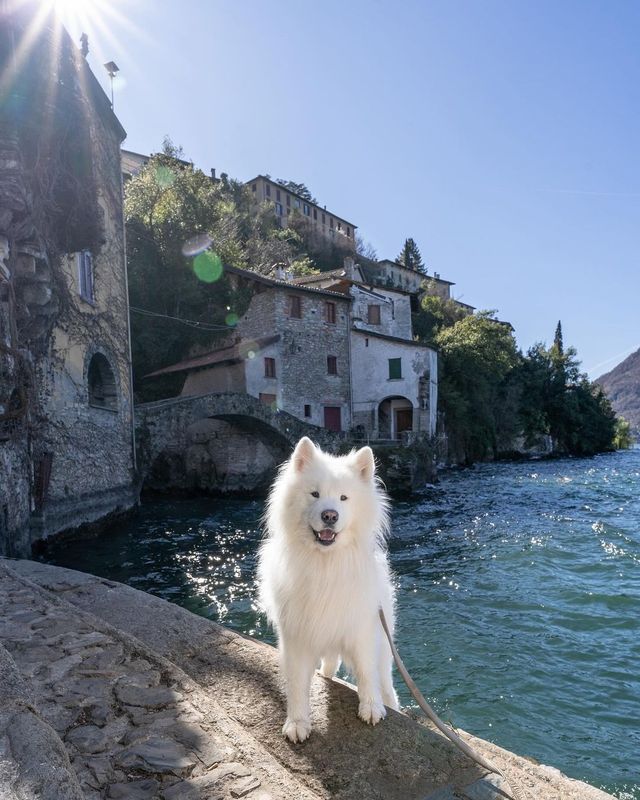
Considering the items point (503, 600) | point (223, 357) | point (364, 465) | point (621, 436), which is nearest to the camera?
point (364, 465)

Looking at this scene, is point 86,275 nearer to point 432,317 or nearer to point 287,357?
point 287,357

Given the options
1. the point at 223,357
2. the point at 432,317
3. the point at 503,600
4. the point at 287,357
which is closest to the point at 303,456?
the point at 503,600

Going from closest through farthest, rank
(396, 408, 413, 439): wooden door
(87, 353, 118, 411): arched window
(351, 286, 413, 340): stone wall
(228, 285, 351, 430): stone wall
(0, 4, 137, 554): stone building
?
(0, 4, 137, 554): stone building, (87, 353, 118, 411): arched window, (228, 285, 351, 430): stone wall, (396, 408, 413, 439): wooden door, (351, 286, 413, 340): stone wall

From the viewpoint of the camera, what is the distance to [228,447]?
25.0 m

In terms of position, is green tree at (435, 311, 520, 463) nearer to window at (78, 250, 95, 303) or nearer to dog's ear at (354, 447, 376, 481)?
window at (78, 250, 95, 303)

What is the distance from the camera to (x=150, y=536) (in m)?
14.8

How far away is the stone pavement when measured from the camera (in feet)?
6.87

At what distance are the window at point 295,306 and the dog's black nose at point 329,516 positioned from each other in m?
28.0

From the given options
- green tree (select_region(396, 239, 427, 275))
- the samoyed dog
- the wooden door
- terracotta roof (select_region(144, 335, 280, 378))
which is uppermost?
green tree (select_region(396, 239, 427, 275))

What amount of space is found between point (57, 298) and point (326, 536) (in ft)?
38.2

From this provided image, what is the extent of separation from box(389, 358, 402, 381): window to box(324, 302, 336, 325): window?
14.9 ft

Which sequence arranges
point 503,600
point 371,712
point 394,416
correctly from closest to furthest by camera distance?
point 371,712, point 503,600, point 394,416

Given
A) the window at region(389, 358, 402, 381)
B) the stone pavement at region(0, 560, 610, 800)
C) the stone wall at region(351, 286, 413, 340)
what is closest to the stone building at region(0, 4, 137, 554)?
the stone pavement at region(0, 560, 610, 800)

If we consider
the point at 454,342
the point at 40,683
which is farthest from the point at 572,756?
the point at 454,342
